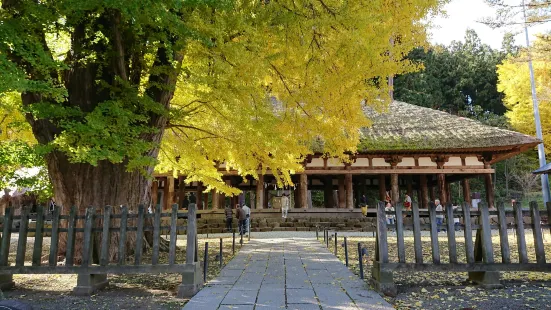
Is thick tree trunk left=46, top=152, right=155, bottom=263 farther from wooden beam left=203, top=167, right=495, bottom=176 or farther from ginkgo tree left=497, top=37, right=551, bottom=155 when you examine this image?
ginkgo tree left=497, top=37, right=551, bottom=155

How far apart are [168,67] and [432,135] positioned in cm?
1539

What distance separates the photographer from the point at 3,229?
495cm

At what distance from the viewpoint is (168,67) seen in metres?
6.04

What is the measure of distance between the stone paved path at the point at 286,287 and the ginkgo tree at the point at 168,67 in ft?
7.94

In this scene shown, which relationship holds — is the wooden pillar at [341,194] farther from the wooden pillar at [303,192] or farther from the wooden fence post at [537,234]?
the wooden fence post at [537,234]

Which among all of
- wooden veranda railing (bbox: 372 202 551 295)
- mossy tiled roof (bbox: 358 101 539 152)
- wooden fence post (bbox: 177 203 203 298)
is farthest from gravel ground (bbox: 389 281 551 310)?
mossy tiled roof (bbox: 358 101 539 152)

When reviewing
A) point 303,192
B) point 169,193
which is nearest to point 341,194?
point 303,192

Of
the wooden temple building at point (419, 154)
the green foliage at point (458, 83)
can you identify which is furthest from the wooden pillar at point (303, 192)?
the green foliage at point (458, 83)

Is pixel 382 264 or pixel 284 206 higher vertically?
pixel 284 206

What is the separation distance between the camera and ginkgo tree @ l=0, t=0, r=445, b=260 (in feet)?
15.9

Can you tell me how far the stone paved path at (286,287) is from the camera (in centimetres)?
391

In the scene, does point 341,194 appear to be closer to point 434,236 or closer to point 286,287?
point 434,236

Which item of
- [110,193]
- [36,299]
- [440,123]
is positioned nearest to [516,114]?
[440,123]

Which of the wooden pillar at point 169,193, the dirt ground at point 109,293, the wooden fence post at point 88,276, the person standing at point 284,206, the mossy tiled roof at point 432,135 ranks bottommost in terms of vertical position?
the dirt ground at point 109,293
